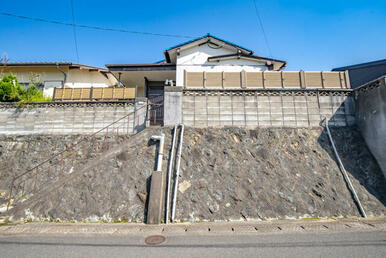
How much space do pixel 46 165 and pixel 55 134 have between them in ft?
5.88

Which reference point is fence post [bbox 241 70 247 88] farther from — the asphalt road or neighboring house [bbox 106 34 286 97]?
the asphalt road

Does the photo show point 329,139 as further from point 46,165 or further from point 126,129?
point 46,165

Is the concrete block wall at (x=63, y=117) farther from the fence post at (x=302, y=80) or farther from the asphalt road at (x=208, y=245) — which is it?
the fence post at (x=302, y=80)

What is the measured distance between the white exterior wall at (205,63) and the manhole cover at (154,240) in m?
10.1

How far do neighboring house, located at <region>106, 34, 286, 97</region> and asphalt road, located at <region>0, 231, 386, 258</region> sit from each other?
1039cm

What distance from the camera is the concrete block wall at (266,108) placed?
8.33 m

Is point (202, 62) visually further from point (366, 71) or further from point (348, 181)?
point (366, 71)

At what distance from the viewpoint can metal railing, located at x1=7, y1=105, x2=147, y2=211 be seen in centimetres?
822

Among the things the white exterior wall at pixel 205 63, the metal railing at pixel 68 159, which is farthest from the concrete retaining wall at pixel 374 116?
the metal railing at pixel 68 159

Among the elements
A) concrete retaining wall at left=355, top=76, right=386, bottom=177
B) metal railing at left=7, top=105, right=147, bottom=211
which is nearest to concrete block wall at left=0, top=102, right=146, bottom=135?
metal railing at left=7, top=105, right=147, bottom=211

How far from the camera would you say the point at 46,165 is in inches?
356

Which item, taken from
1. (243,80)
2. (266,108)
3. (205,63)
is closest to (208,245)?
(266,108)

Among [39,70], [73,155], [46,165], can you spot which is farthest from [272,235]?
[39,70]

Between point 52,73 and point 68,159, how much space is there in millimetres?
10287
